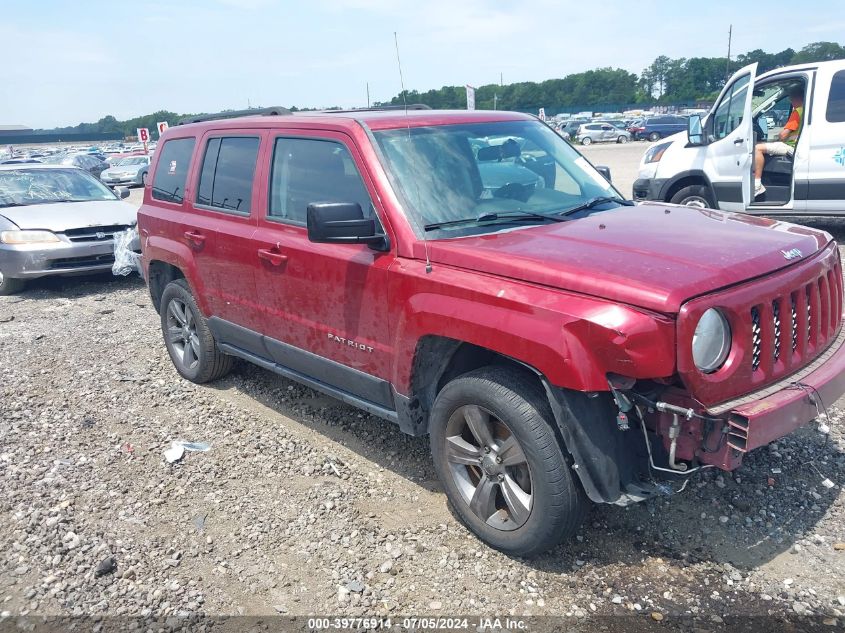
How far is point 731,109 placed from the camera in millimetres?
8945

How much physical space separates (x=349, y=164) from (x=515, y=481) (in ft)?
6.26

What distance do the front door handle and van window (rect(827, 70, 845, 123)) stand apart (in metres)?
7.40

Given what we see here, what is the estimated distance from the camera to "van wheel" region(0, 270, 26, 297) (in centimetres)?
907

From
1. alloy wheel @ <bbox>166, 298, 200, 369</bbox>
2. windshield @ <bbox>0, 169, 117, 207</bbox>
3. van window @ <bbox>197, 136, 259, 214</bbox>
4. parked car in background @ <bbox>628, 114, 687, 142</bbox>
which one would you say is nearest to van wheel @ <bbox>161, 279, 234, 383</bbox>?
alloy wheel @ <bbox>166, 298, 200, 369</bbox>

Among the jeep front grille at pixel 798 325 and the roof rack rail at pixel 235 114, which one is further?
the roof rack rail at pixel 235 114

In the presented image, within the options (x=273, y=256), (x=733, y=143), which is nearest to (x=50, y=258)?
(x=273, y=256)

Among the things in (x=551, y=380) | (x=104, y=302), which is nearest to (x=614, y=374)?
(x=551, y=380)

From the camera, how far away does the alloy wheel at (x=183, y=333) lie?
5.48 metres

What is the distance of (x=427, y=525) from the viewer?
351 cm

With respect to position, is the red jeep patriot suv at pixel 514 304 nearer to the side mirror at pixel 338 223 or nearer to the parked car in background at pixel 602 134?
the side mirror at pixel 338 223

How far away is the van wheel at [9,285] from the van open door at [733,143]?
927 cm

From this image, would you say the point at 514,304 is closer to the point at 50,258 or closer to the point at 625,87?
the point at 50,258

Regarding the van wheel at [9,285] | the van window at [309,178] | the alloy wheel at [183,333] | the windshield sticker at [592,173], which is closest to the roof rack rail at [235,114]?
the van window at [309,178]

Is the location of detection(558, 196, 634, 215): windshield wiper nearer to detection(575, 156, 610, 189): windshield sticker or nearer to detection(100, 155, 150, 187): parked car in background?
detection(575, 156, 610, 189): windshield sticker
